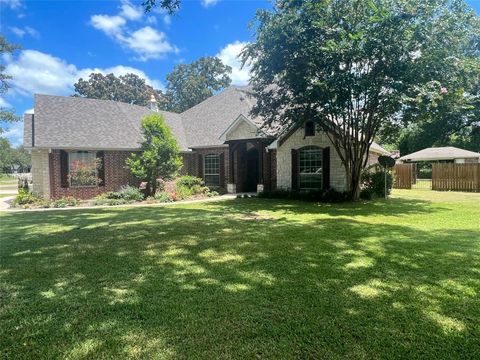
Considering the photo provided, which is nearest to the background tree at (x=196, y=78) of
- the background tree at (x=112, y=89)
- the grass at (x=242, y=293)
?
the background tree at (x=112, y=89)

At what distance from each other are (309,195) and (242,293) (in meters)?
11.7

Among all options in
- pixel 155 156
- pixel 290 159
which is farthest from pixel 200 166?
pixel 290 159

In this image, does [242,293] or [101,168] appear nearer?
[242,293]

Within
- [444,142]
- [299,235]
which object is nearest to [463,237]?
[299,235]

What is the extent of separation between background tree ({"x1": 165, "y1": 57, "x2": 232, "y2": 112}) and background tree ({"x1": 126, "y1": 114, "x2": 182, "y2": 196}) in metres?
32.2

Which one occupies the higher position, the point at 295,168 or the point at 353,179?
the point at 295,168

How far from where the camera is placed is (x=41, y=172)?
16969mm

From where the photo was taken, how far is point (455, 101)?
1312cm

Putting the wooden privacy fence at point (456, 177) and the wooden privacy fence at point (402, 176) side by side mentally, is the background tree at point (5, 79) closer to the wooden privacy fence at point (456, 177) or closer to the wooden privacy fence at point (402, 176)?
A: the wooden privacy fence at point (402, 176)

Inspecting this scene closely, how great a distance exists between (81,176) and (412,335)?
57.6 feet

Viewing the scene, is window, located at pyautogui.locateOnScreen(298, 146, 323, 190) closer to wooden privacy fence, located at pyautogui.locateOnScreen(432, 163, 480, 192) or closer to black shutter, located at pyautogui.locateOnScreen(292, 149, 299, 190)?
black shutter, located at pyautogui.locateOnScreen(292, 149, 299, 190)

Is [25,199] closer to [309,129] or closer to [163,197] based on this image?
[163,197]

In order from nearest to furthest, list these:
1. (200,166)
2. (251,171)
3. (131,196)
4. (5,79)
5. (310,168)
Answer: (131,196), (310,168), (251,171), (200,166), (5,79)

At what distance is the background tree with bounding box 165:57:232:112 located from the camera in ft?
161
